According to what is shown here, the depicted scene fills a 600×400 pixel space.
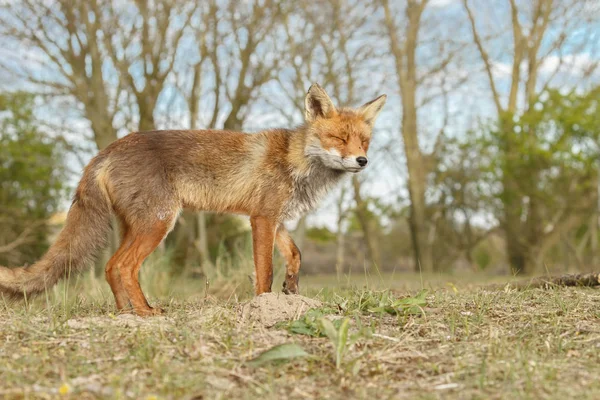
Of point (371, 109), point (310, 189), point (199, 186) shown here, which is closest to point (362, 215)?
point (371, 109)

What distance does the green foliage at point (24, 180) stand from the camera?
59.2ft

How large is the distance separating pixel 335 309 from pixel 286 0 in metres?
12.2

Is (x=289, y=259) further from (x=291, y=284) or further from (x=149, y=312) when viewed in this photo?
(x=149, y=312)

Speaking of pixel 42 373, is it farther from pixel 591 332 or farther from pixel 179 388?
pixel 591 332

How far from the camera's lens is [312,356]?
3389 millimetres

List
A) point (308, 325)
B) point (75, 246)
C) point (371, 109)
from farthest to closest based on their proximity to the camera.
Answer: point (371, 109) → point (75, 246) → point (308, 325)

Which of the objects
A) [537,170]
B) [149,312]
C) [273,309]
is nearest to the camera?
[273,309]

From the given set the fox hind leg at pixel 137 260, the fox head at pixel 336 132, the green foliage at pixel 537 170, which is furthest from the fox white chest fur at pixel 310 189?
the green foliage at pixel 537 170

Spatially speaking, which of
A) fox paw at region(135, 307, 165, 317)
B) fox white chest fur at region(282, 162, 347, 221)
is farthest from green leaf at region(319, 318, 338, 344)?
fox white chest fur at region(282, 162, 347, 221)

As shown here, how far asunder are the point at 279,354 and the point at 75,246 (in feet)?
8.64

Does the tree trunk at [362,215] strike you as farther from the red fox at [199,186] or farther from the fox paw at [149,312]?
the fox paw at [149,312]

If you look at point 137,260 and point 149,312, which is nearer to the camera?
point 149,312

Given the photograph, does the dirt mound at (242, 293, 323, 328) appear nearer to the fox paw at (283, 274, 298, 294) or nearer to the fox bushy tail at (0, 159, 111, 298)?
the fox paw at (283, 274, 298, 294)

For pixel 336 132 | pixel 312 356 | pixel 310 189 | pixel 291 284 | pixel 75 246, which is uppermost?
pixel 336 132
